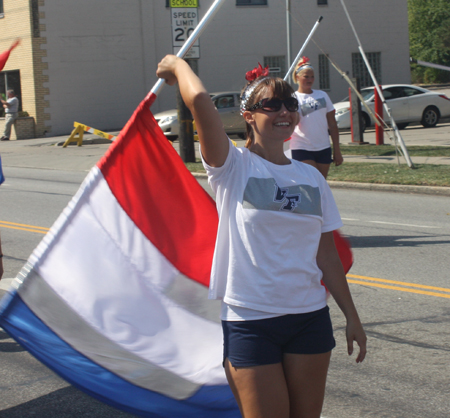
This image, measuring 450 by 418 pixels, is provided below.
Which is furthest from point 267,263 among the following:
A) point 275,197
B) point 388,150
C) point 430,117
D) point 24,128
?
point 24,128

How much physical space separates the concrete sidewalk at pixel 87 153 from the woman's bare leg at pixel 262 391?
10237mm

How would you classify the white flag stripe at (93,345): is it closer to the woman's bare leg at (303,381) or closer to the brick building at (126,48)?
the woman's bare leg at (303,381)

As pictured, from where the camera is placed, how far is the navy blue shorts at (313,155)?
7.79m

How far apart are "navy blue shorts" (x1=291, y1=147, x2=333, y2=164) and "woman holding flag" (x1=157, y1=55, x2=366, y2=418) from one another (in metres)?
5.12

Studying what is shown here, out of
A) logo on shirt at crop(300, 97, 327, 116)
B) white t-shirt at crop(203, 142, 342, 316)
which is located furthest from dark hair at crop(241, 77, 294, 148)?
logo on shirt at crop(300, 97, 327, 116)

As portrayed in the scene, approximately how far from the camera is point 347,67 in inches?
1325

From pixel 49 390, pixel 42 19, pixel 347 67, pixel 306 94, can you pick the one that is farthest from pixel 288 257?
pixel 347 67

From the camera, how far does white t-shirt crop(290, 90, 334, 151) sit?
25.5 feet

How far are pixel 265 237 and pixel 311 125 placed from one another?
5.45 meters

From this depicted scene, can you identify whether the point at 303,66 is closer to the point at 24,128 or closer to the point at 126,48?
the point at 24,128

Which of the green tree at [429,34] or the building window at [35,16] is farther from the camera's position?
the green tree at [429,34]

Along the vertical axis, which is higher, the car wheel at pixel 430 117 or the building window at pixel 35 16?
the building window at pixel 35 16

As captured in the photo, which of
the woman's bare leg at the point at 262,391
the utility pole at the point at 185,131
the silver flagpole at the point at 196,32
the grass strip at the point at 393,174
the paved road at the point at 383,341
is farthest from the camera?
the utility pole at the point at 185,131

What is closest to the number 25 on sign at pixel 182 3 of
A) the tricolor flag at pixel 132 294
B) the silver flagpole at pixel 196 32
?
the silver flagpole at pixel 196 32
